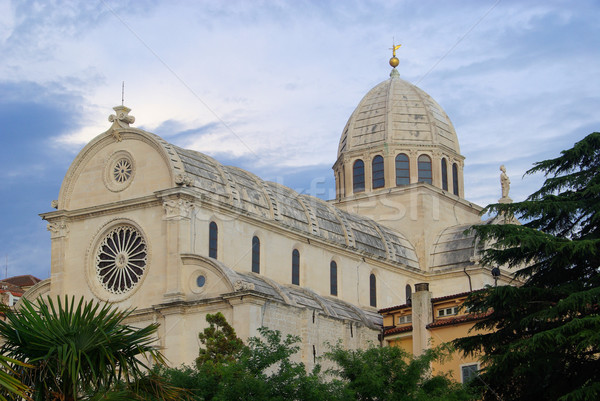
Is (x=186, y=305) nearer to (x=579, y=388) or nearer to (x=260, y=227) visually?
(x=260, y=227)

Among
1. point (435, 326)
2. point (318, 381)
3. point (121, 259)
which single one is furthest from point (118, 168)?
point (318, 381)

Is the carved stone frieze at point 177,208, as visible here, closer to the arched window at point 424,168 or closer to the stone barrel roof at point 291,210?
the stone barrel roof at point 291,210

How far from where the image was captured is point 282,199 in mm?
55781

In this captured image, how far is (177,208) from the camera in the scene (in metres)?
48.4

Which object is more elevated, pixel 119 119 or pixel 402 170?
pixel 402 170

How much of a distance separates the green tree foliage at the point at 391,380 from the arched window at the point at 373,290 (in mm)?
26929

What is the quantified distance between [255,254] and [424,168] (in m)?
22.2

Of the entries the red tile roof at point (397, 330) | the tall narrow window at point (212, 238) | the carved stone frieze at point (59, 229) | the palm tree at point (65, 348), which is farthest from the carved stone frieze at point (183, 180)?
the palm tree at point (65, 348)

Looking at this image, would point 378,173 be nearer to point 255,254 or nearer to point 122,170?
point 255,254

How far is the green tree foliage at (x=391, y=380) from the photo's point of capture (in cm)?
2965

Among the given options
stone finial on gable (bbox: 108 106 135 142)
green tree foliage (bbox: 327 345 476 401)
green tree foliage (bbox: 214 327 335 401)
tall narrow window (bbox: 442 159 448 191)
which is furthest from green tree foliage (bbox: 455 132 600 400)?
tall narrow window (bbox: 442 159 448 191)

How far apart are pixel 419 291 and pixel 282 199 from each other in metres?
11.5

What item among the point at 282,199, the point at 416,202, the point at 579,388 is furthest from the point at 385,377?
the point at 416,202

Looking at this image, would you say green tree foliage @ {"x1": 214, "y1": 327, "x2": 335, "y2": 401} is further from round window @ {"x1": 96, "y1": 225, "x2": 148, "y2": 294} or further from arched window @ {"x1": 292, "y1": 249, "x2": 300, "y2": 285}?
arched window @ {"x1": 292, "y1": 249, "x2": 300, "y2": 285}
